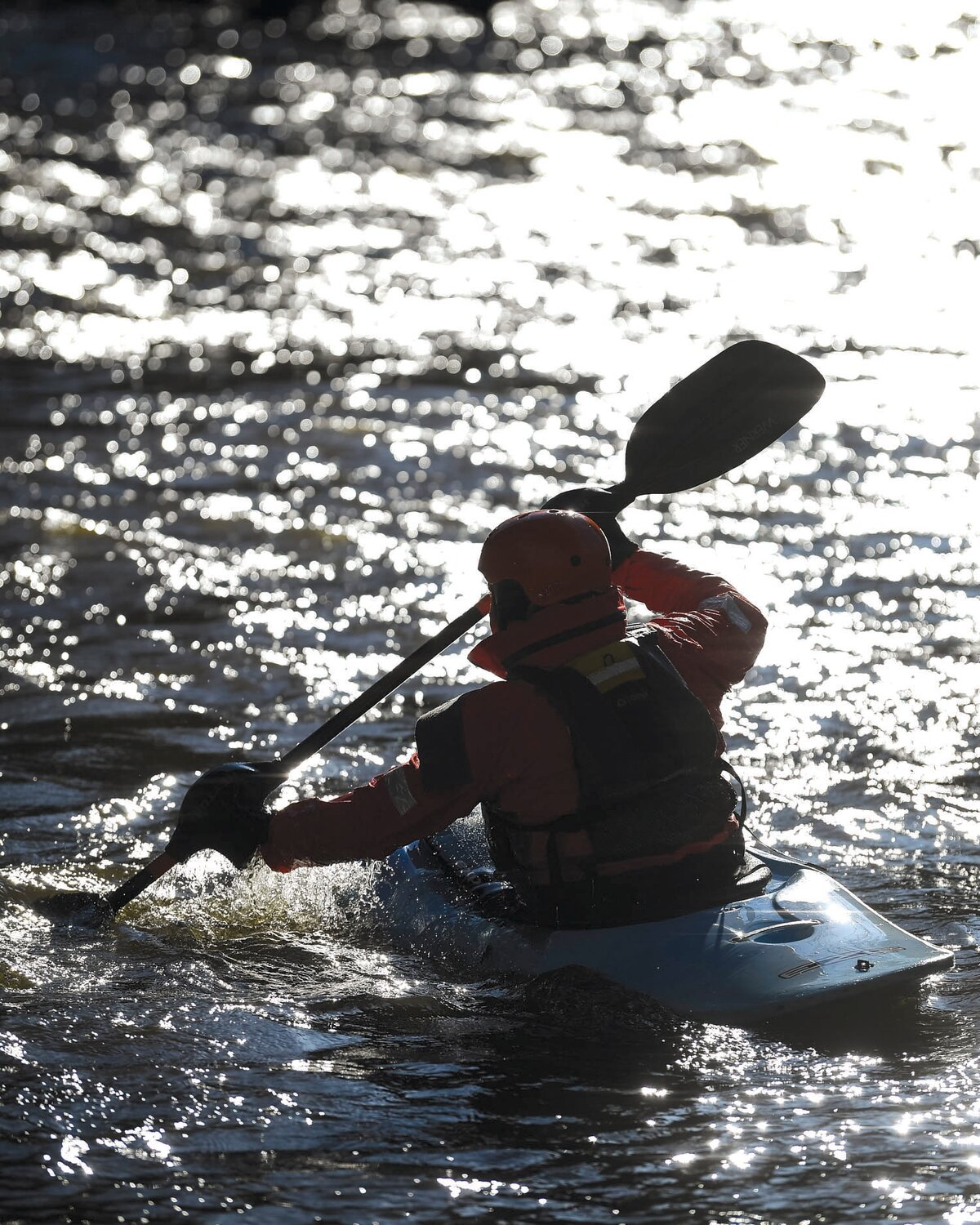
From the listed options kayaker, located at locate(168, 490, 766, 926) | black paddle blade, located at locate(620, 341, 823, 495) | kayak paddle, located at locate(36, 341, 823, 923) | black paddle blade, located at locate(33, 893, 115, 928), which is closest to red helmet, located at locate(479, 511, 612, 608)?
kayaker, located at locate(168, 490, 766, 926)

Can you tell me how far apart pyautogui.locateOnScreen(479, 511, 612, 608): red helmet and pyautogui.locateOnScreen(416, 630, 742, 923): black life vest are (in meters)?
0.16

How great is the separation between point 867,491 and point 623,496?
4740mm

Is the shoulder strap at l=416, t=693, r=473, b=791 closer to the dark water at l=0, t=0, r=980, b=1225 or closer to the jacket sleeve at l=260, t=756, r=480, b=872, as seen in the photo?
the jacket sleeve at l=260, t=756, r=480, b=872

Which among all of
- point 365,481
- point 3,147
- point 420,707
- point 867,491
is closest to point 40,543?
point 365,481

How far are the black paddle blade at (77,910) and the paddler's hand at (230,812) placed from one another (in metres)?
0.67

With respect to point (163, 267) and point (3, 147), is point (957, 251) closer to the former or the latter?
point (163, 267)

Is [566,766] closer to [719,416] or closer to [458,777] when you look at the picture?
[458,777]

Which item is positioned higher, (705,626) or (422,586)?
(422,586)

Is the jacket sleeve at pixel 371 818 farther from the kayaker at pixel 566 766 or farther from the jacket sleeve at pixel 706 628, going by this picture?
the jacket sleeve at pixel 706 628

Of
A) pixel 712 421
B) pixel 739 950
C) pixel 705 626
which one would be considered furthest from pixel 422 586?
pixel 739 950

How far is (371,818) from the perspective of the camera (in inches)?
169

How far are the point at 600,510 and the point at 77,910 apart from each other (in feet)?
6.18

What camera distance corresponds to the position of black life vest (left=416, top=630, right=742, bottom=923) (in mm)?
4133

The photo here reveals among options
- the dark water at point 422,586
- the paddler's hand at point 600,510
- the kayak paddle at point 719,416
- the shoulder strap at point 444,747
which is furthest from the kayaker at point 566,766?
the kayak paddle at point 719,416
